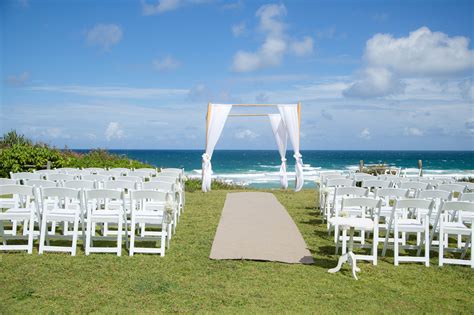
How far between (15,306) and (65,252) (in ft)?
6.98

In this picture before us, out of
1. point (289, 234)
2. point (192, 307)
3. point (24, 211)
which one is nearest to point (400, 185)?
point (289, 234)

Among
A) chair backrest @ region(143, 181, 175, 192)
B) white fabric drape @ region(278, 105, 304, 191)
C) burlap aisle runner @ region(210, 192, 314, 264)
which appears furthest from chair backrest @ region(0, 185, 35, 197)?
white fabric drape @ region(278, 105, 304, 191)

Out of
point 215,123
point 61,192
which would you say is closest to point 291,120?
point 215,123

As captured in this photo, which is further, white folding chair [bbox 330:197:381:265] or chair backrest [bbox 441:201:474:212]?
chair backrest [bbox 441:201:474:212]

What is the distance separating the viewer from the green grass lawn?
461cm

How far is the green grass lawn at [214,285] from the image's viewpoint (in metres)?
4.61

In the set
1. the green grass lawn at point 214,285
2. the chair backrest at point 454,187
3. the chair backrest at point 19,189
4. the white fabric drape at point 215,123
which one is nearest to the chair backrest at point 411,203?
the green grass lawn at point 214,285

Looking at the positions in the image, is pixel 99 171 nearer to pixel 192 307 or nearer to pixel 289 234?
pixel 289 234

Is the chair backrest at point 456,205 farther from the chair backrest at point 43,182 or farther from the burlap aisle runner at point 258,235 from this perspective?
the chair backrest at point 43,182

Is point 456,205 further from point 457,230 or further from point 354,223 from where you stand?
point 354,223

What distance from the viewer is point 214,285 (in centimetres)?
523

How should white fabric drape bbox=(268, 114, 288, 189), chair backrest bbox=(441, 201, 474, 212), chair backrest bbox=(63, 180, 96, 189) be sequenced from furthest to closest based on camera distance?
white fabric drape bbox=(268, 114, 288, 189), chair backrest bbox=(63, 180, 96, 189), chair backrest bbox=(441, 201, 474, 212)

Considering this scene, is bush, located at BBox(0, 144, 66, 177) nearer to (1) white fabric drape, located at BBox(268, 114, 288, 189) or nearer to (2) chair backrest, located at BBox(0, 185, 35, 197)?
(1) white fabric drape, located at BBox(268, 114, 288, 189)

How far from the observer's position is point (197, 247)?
23.3 ft
